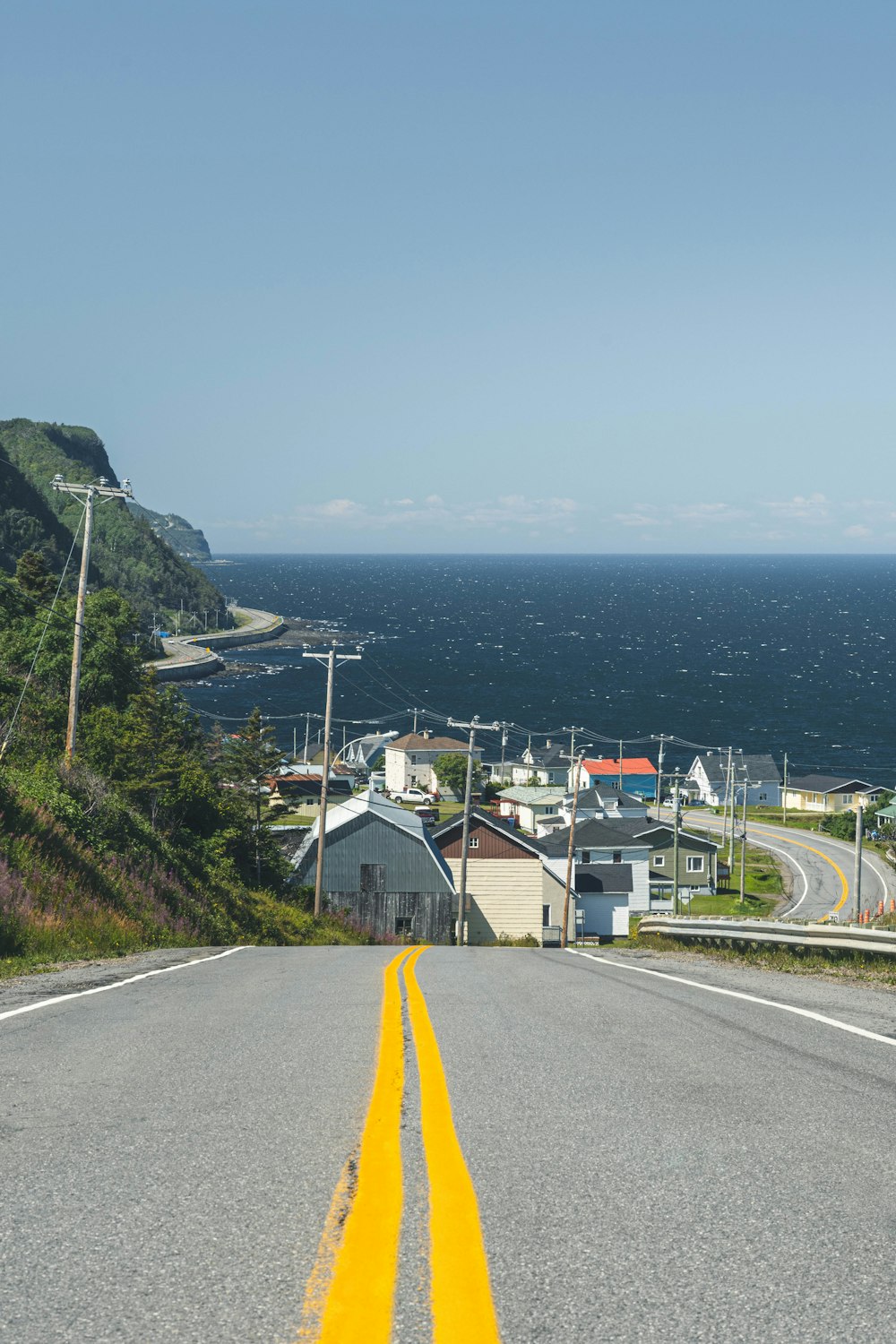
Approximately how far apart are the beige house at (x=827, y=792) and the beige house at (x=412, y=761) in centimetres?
3026

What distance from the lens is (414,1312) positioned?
3037mm

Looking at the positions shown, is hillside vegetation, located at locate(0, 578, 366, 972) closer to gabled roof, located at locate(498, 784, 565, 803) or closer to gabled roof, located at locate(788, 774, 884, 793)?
gabled roof, located at locate(498, 784, 565, 803)

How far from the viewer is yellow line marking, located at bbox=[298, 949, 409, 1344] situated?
9.68 feet

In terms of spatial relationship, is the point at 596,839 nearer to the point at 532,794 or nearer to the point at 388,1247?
the point at 532,794

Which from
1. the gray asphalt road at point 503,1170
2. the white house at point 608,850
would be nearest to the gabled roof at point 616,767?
the white house at point 608,850

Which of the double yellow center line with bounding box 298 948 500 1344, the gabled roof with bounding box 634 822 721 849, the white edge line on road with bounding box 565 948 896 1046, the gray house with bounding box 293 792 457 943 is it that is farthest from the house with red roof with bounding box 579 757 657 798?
the double yellow center line with bounding box 298 948 500 1344

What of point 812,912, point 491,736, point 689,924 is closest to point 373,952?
point 689,924

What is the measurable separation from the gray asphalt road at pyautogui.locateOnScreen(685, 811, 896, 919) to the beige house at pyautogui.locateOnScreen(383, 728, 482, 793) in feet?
81.9

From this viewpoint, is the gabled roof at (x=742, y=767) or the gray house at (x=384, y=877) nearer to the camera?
the gray house at (x=384, y=877)

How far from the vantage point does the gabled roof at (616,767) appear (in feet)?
329

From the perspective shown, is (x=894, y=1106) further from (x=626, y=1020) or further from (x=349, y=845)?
(x=349, y=845)

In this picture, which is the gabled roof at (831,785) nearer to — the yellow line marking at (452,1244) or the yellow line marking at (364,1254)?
the yellow line marking at (452,1244)

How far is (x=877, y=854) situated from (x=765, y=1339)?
249ft

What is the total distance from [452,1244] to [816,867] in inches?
2746
